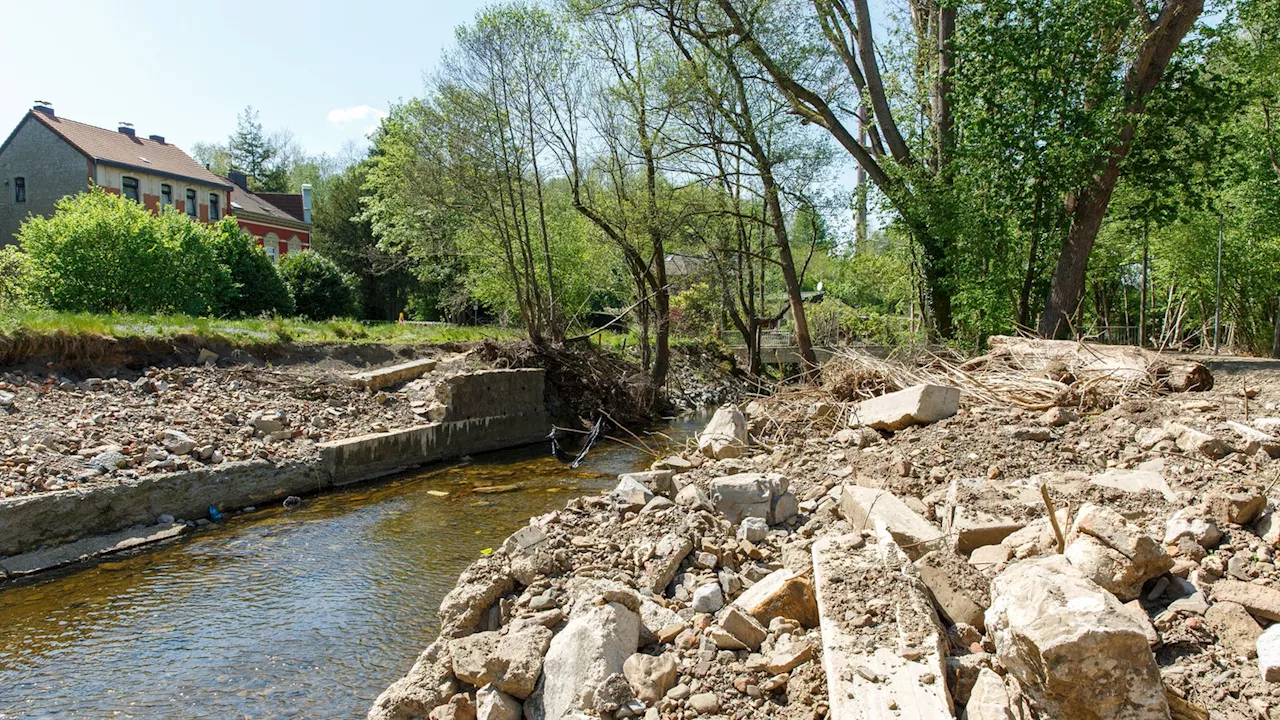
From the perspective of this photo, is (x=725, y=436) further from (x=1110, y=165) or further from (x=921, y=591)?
(x=1110, y=165)

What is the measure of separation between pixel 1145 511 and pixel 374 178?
1243 inches

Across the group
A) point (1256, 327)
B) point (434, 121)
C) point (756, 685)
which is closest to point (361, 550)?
point (756, 685)

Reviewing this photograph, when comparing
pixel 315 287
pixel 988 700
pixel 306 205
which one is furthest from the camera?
pixel 306 205

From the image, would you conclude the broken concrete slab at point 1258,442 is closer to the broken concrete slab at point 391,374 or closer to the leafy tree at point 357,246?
the broken concrete slab at point 391,374

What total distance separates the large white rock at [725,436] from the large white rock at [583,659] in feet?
11.3

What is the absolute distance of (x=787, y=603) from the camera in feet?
12.0

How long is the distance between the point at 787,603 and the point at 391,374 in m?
12.4

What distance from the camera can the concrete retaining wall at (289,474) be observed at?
7.58 metres

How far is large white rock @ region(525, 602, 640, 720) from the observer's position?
11.5ft

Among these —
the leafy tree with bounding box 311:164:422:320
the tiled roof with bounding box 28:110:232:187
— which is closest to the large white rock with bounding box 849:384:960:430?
the leafy tree with bounding box 311:164:422:320

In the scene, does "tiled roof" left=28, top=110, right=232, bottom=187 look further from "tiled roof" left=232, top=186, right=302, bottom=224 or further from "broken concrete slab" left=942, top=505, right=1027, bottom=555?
"broken concrete slab" left=942, top=505, right=1027, bottom=555

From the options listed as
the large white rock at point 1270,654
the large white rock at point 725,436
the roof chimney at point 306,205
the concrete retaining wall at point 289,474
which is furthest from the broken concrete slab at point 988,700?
the roof chimney at point 306,205

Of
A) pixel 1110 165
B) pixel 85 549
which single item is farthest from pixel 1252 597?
pixel 1110 165

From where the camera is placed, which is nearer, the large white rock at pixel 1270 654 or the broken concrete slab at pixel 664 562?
the large white rock at pixel 1270 654
